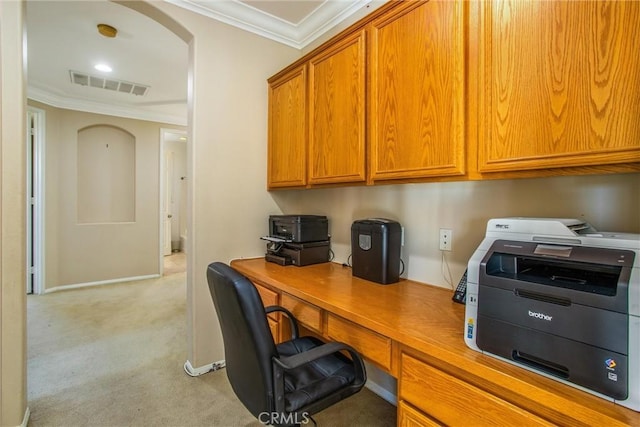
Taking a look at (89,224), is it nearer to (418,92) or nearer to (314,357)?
(314,357)

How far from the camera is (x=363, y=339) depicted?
4.17ft

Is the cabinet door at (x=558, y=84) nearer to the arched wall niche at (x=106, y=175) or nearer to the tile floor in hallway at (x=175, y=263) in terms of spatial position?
the arched wall niche at (x=106, y=175)

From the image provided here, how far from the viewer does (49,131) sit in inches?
158

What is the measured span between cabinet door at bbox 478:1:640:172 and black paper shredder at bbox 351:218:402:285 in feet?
2.06

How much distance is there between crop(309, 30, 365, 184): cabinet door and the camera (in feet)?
5.68

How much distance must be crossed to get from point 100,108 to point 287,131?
3667 mm

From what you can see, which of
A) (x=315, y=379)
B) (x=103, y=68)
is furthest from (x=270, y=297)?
(x=103, y=68)

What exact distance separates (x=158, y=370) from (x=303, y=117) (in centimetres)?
217

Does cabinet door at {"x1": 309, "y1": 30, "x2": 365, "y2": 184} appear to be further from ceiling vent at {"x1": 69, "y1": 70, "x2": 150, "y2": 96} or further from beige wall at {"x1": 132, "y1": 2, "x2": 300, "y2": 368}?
ceiling vent at {"x1": 69, "y1": 70, "x2": 150, "y2": 96}

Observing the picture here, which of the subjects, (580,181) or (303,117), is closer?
(580,181)

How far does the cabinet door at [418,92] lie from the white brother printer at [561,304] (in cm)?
45

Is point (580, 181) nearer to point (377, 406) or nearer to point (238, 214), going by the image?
point (377, 406)

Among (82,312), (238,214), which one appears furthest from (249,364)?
(82,312)

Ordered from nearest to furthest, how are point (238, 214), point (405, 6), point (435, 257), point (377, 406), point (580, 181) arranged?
point (580, 181) < point (405, 6) < point (435, 257) < point (377, 406) < point (238, 214)
